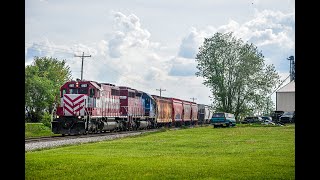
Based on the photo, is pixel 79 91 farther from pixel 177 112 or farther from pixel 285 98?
pixel 285 98

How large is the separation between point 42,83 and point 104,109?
37.9 m

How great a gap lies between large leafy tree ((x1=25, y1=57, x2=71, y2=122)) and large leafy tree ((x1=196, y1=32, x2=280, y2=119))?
802 inches

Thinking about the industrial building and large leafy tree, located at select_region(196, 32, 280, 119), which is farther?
the industrial building

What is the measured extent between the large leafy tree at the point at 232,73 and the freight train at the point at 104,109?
20.8 ft

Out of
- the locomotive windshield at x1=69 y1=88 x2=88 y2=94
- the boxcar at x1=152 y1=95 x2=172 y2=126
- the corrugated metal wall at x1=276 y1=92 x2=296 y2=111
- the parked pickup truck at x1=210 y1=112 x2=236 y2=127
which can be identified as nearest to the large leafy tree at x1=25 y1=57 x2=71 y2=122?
the boxcar at x1=152 y1=95 x2=172 y2=126

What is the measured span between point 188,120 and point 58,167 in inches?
2227

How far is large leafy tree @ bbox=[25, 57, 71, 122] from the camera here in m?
68.2

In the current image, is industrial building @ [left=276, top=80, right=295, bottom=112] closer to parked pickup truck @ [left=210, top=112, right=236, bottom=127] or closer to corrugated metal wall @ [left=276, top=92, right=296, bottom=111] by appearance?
corrugated metal wall @ [left=276, top=92, right=296, bottom=111]

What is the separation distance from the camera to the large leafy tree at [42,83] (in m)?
68.2

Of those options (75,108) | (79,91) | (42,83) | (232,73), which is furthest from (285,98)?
(75,108)

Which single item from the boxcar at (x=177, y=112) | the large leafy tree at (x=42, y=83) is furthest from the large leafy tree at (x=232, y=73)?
the large leafy tree at (x=42, y=83)

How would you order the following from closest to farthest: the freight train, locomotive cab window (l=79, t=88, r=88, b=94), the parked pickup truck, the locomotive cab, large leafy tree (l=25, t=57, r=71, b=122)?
the locomotive cab
the freight train
locomotive cab window (l=79, t=88, r=88, b=94)
the parked pickup truck
large leafy tree (l=25, t=57, r=71, b=122)

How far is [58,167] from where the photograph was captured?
38.7 feet

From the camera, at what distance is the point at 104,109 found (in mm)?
36656
